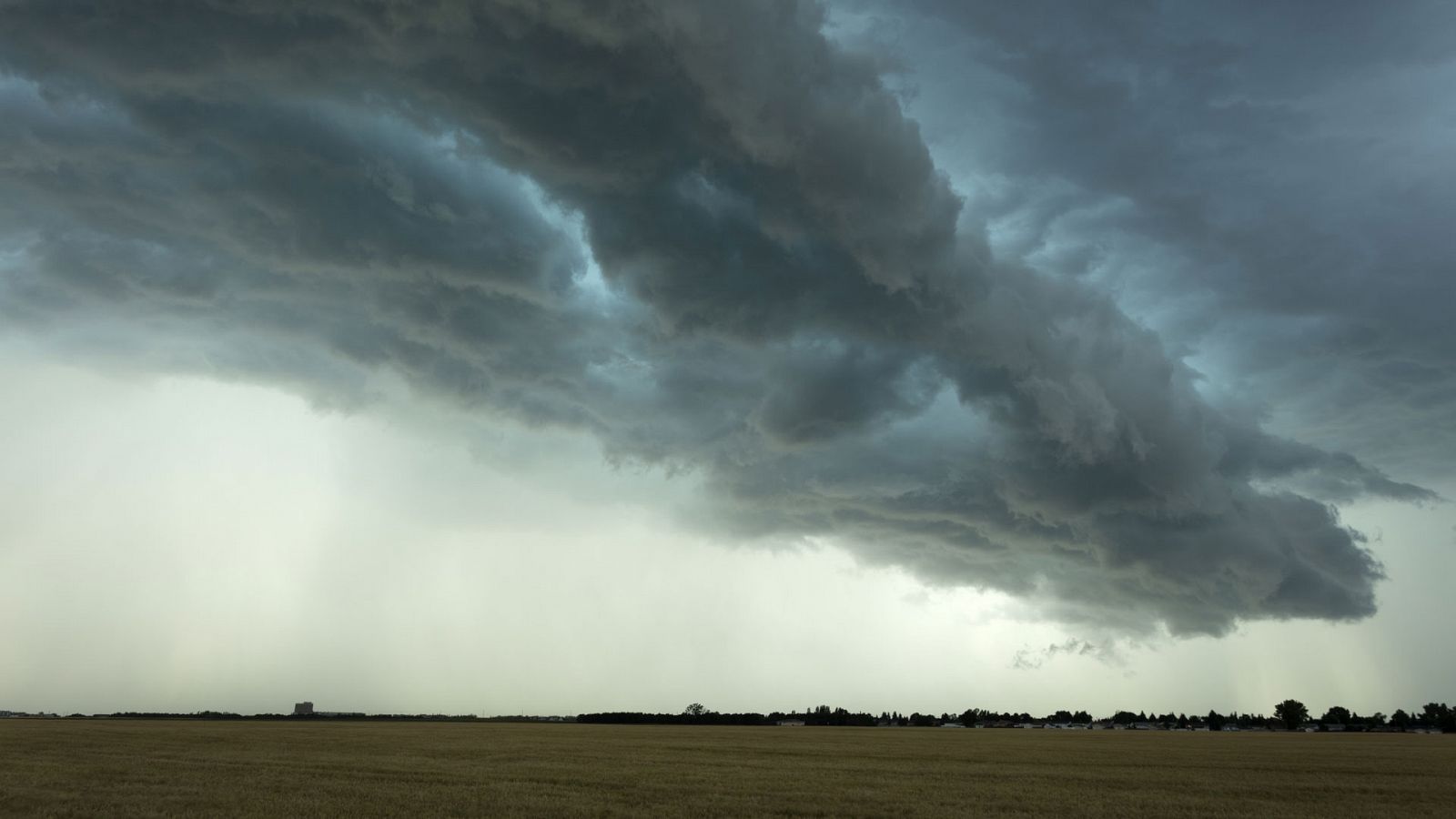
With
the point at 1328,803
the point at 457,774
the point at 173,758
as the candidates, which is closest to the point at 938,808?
the point at 1328,803

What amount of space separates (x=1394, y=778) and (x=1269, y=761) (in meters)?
15.5

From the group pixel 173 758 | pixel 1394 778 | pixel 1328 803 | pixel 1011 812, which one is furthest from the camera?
pixel 173 758

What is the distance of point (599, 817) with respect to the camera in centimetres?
3291

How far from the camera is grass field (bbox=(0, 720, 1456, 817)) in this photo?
3588 cm

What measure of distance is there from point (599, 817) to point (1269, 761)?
62.7m

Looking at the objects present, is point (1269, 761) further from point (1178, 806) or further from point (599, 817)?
point (599, 817)

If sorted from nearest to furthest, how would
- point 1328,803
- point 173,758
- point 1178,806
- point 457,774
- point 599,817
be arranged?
point 599,817
point 1178,806
point 1328,803
point 457,774
point 173,758

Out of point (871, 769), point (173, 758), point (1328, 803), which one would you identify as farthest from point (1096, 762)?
point (173, 758)

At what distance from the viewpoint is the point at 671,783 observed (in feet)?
150

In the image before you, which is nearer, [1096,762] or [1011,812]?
[1011,812]

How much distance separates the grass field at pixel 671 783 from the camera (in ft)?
118

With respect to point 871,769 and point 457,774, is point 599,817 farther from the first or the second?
point 871,769

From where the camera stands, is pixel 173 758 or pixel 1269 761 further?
pixel 1269 761

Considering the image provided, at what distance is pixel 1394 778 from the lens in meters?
56.0
